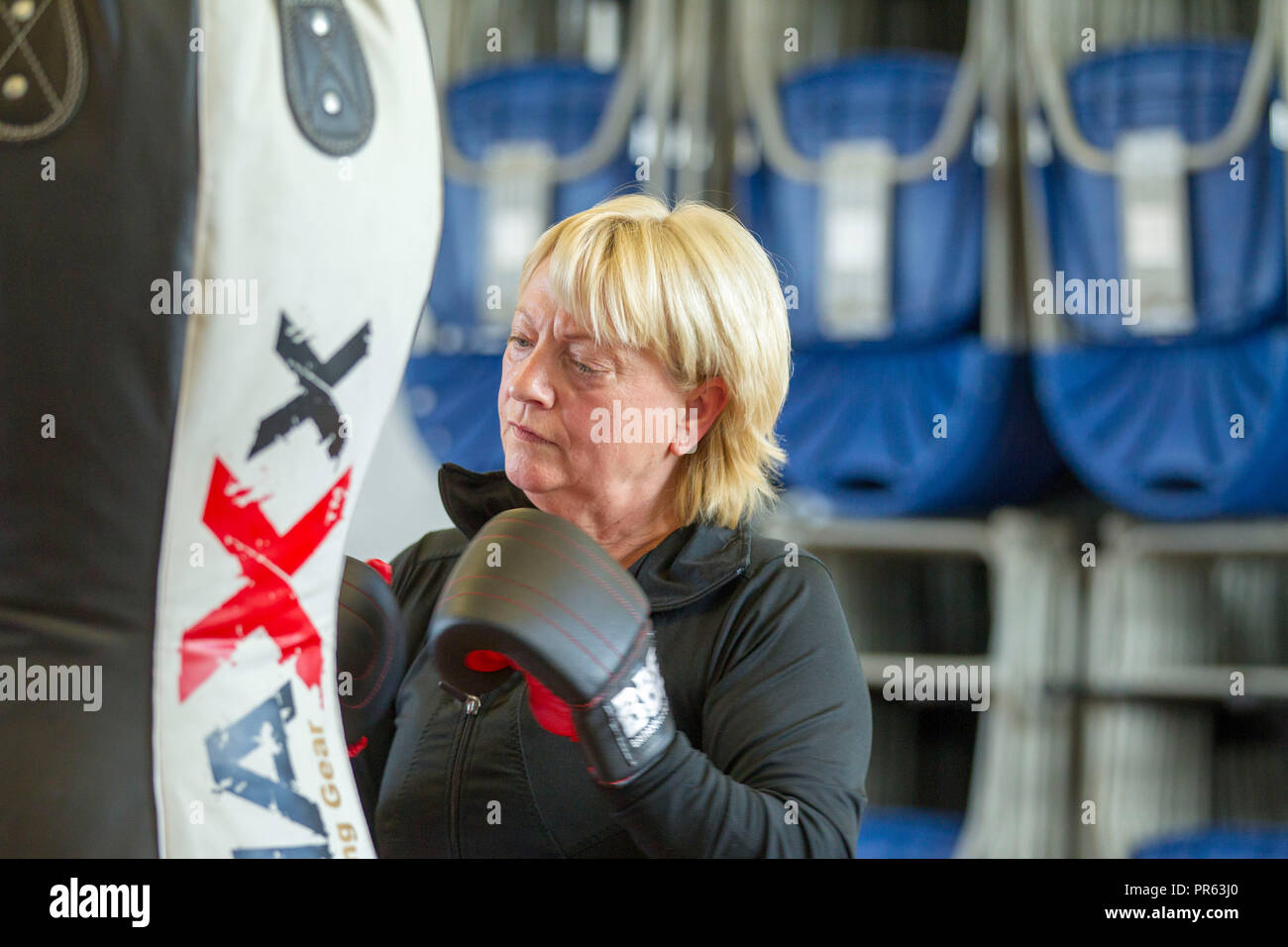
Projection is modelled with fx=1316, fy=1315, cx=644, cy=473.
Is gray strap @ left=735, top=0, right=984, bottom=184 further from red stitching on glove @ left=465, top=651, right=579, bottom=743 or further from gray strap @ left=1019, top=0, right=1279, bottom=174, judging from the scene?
red stitching on glove @ left=465, top=651, right=579, bottom=743

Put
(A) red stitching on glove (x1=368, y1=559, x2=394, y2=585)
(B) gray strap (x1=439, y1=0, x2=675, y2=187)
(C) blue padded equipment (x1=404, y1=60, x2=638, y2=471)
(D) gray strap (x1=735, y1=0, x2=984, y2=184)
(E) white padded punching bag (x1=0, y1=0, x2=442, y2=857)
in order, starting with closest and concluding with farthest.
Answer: (E) white padded punching bag (x1=0, y1=0, x2=442, y2=857) < (A) red stitching on glove (x1=368, y1=559, x2=394, y2=585) < (C) blue padded equipment (x1=404, y1=60, x2=638, y2=471) < (B) gray strap (x1=439, y1=0, x2=675, y2=187) < (D) gray strap (x1=735, y1=0, x2=984, y2=184)

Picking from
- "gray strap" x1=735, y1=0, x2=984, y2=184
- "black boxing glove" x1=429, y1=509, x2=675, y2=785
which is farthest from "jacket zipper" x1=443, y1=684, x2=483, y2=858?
A: "gray strap" x1=735, y1=0, x2=984, y2=184

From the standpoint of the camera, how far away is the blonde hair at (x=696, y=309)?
0.97 meters

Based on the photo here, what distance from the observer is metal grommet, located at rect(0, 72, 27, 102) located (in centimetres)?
63

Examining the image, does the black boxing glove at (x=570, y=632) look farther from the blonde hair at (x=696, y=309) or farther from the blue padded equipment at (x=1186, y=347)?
the blue padded equipment at (x=1186, y=347)

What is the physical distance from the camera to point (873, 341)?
1.98m

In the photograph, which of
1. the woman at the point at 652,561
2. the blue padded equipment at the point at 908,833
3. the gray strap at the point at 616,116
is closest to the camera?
the woman at the point at 652,561

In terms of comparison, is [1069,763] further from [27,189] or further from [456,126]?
[27,189]

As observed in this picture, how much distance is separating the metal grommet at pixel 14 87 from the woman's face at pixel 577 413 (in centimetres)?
43

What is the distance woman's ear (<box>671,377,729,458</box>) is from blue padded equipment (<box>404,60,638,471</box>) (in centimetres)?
43

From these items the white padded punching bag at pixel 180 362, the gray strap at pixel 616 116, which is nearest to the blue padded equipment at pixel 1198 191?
the gray strap at pixel 616 116

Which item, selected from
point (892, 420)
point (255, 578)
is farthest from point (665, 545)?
point (892, 420)
